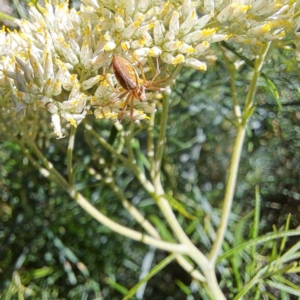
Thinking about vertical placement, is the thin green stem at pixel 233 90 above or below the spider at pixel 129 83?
below

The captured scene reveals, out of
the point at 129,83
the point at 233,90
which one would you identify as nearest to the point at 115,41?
the point at 129,83

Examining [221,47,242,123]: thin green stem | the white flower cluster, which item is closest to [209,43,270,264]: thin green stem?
[221,47,242,123]: thin green stem

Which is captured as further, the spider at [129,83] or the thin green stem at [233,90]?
the thin green stem at [233,90]

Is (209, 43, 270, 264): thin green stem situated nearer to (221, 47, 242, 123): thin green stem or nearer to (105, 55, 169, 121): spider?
(221, 47, 242, 123): thin green stem

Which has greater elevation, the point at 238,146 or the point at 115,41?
the point at 115,41

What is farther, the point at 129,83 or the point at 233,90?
the point at 233,90

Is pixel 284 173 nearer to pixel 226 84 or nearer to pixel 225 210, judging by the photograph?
pixel 226 84

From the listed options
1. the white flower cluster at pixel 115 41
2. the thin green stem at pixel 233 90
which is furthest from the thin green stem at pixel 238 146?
the white flower cluster at pixel 115 41

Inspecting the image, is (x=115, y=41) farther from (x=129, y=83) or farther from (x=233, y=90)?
(x=233, y=90)

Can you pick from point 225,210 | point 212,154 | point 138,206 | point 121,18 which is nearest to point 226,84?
point 212,154

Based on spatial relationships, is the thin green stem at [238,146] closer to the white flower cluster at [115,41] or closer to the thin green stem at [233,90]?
the thin green stem at [233,90]
